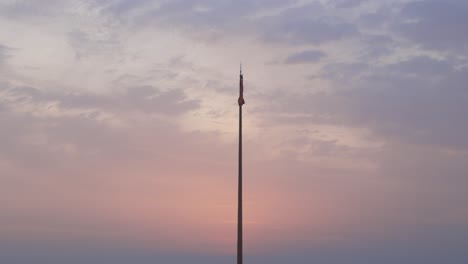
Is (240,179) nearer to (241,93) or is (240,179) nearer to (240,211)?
(240,211)

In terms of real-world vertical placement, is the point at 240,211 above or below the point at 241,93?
below

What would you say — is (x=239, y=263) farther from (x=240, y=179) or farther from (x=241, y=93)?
(x=241, y=93)

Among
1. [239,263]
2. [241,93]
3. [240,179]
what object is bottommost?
[239,263]

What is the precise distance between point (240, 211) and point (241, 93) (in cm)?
782

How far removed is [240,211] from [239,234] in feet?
4.42

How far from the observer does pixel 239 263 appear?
5366 cm

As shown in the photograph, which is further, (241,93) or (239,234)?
(241,93)

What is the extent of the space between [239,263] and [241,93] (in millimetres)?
10662

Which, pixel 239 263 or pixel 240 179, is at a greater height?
pixel 240 179

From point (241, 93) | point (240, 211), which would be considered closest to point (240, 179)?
point (240, 211)

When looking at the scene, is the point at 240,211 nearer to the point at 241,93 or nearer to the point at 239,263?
the point at 239,263

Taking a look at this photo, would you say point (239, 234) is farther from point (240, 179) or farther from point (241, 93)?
point (241, 93)

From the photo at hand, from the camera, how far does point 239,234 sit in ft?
175

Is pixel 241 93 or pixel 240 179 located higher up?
pixel 241 93
